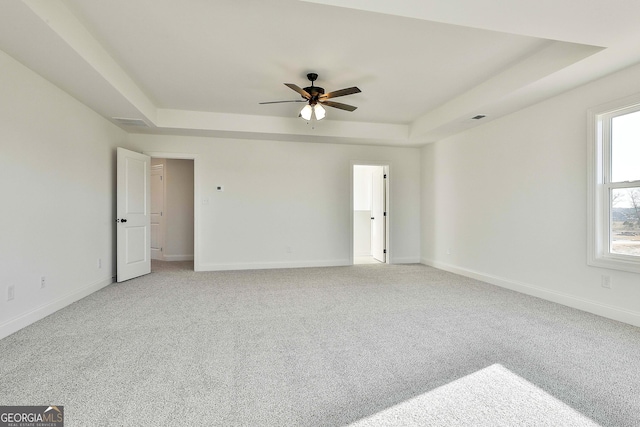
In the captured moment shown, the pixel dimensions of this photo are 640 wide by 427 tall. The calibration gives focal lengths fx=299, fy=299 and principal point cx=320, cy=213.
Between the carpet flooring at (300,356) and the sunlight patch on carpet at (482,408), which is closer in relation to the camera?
the sunlight patch on carpet at (482,408)

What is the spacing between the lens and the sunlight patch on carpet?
148cm

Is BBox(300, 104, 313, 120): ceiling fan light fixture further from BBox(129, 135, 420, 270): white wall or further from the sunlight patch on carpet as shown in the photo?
the sunlight patch on carpet

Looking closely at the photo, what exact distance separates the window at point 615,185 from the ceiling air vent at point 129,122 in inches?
222

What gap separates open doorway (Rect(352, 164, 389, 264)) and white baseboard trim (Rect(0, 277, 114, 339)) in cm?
435

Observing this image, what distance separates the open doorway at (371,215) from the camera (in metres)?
6.27

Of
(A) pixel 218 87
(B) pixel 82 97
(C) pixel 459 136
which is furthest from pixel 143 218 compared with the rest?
(C) pixel 459 136

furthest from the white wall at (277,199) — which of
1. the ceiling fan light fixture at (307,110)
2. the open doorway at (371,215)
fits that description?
the ceiling fan light fixture at (307,110)

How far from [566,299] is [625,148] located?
1677 millimetres

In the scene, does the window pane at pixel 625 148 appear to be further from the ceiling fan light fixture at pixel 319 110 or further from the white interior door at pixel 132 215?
the white interior door at pixel 132 215

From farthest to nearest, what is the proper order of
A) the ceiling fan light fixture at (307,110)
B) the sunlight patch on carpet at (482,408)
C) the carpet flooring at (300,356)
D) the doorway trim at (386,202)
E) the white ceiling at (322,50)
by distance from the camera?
the doorway trim at (386,202) < the ceiling fan light fixture at (307,110) < the white ceiling at (322,50) < the carpet flooring at (300,356) < the sunlight patch on carpet at (482,408)

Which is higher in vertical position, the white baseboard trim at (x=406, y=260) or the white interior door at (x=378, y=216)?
the white interior door at (x=378, y=216)

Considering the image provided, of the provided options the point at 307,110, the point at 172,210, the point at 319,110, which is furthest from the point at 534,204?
the point at 172,210

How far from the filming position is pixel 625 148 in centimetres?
294

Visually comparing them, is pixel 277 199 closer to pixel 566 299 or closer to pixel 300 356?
pixel 300 356
